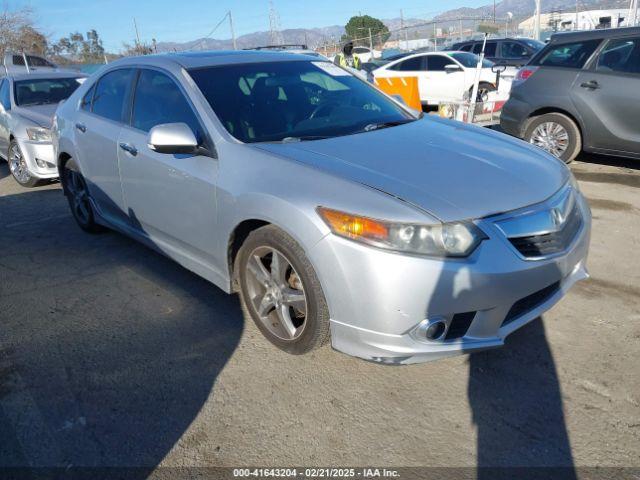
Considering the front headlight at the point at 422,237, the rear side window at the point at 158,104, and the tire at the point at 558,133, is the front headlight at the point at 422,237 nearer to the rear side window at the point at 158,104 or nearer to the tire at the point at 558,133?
the rear side window at the point at 158,104

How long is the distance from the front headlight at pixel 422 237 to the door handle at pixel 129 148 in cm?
207

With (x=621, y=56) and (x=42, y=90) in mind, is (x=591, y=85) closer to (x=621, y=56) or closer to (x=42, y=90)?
(x=621, y=56)

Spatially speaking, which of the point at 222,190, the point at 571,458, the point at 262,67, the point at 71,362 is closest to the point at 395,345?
the point at 571,458

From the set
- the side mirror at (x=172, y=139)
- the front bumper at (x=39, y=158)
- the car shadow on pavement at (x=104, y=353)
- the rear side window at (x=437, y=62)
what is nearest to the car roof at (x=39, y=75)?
the front bumper at (x=39, y=158)

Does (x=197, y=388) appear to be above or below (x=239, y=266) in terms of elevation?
below

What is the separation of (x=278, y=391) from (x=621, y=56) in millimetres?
5874

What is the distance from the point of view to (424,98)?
1362 centimetres

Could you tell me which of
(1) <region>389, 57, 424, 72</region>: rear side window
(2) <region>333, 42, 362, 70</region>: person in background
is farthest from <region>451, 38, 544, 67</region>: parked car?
(2) <region>333, 42, 362, 70</region>: person in background

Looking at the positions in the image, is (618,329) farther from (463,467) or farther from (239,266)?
(239,266)

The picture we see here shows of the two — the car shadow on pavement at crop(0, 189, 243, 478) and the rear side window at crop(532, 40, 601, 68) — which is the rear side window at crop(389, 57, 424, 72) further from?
the car shadow on pavement at crop(0, 189, 243, 478)

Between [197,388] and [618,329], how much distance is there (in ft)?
8.00

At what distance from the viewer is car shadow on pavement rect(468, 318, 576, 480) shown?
2.22 meters

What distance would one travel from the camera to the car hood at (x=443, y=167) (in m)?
2.49

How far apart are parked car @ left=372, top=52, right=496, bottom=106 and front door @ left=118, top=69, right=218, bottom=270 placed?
1030 centimetres
